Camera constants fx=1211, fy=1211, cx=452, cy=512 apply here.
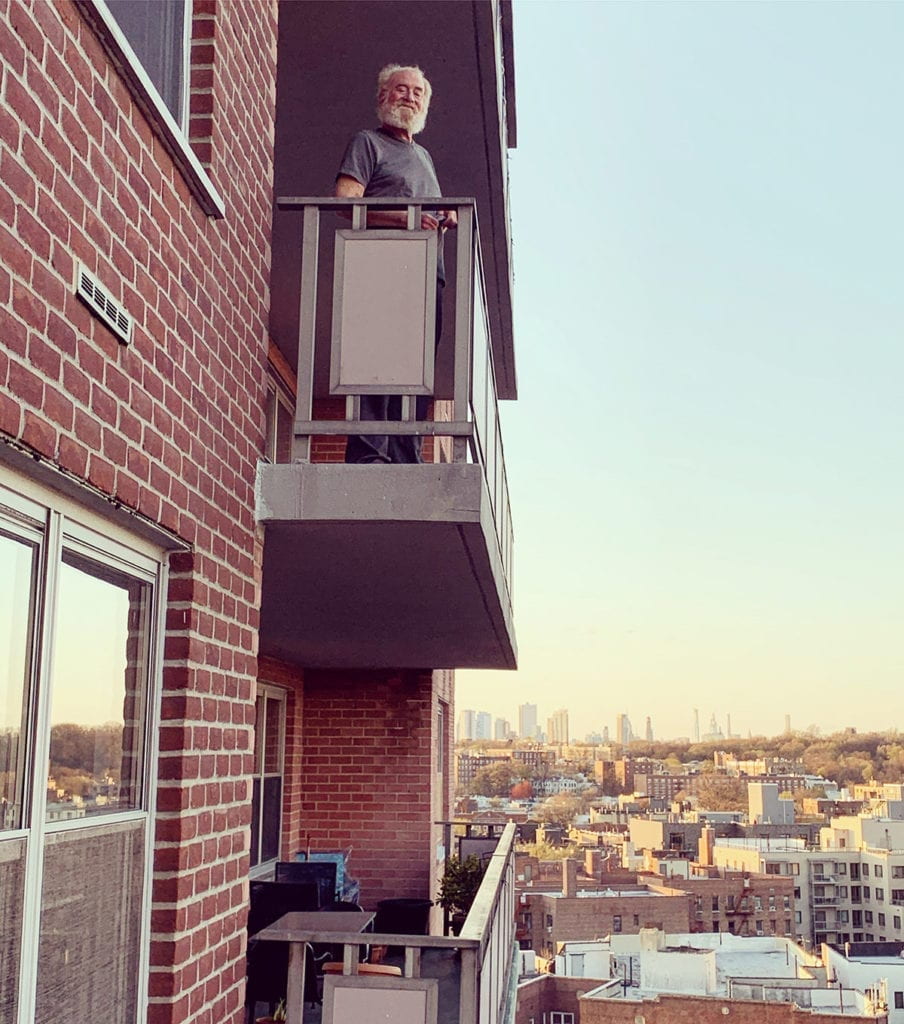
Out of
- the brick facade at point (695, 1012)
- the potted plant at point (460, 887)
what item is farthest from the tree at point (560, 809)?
the potted plant at point (460, 887)

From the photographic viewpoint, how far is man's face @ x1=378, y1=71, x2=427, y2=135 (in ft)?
16.4

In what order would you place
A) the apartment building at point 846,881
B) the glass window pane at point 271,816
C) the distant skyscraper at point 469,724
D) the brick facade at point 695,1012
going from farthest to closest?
the distant skyscraper at point 469,724
the apartment building at point 846,881
the brick facade at point 695,1012
the glass window pane at point 271,816

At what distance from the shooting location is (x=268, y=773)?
412 inches

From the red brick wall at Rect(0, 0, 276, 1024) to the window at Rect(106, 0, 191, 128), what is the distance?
111 mm

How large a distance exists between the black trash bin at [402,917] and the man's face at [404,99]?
755 cm

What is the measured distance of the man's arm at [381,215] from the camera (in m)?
5.00

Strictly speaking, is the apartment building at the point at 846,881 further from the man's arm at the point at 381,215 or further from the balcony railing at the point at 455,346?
the balcony railing at the point at 455,346

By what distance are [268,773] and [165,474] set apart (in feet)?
24.2

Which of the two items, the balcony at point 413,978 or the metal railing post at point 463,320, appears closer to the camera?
the balcony at point 413,978

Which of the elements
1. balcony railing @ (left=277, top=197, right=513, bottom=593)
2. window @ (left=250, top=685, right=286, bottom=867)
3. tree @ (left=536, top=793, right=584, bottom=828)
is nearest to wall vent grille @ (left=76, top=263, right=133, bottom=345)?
balcony railing @ (left=277, top=197, right=513, bottom=593)

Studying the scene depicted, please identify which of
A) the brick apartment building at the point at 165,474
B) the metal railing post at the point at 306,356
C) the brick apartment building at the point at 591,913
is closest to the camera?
the brick apartment building at the point at 165,474

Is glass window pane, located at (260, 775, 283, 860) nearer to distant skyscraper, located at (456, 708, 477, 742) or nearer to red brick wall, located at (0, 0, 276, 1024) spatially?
red brick wall, located at (0, 0, 276, 1024)

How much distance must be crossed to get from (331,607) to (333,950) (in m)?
2.79

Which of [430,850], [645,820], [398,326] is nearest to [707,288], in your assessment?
[645,820]
